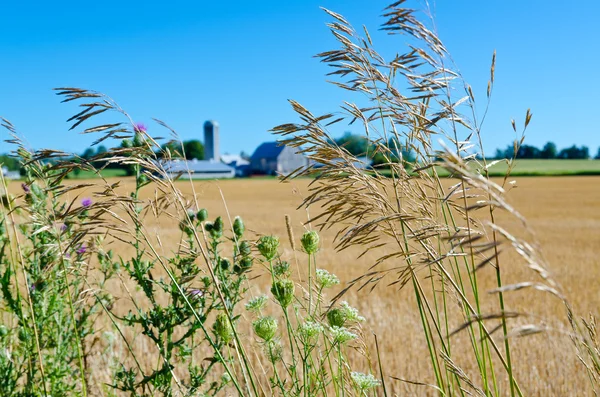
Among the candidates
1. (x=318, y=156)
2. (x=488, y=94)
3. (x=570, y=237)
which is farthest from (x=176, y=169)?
(x=570, y=237)

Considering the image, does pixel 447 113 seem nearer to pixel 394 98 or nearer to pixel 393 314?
pixel 394 98

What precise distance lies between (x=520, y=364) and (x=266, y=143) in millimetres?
100438

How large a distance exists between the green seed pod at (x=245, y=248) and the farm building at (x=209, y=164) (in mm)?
342

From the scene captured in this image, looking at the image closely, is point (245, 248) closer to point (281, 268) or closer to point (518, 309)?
point (281, 268)

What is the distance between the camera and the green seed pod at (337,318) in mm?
1791

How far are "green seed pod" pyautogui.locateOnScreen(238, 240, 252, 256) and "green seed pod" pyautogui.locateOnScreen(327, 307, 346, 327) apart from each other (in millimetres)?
338

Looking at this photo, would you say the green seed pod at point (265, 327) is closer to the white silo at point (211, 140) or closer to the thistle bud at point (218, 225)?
the thistle bud at point (218, 225)

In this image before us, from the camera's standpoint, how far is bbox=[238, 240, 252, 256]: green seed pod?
1965mm

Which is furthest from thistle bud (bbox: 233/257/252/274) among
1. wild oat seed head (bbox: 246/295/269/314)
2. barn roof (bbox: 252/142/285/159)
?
barn roof (bbox: 252/142/285/159)

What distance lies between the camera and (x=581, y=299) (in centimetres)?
636

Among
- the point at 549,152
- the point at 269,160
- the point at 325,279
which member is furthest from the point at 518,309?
the point at 269,160

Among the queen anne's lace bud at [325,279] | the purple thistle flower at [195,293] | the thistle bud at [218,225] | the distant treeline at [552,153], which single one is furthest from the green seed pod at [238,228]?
the distant treeline at [552,153]

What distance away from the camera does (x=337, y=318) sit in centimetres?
179

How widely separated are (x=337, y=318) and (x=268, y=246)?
1.05 feet
